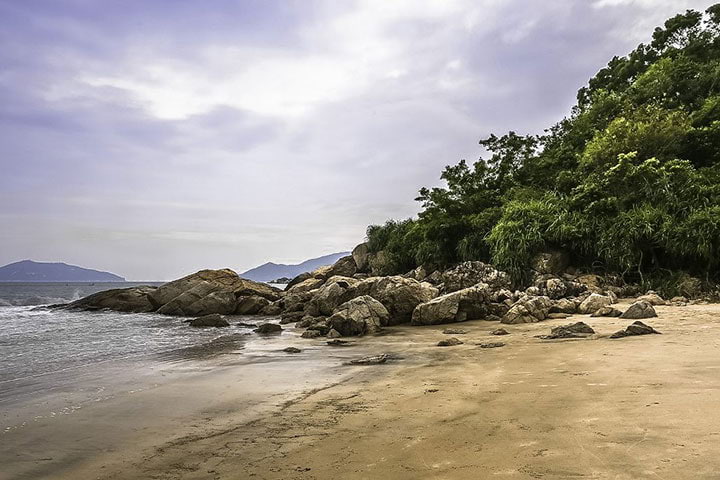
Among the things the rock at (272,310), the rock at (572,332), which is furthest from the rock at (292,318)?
the rock at (572,332)

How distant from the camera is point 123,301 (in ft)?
84.3

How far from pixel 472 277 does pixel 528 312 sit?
6.18 meters

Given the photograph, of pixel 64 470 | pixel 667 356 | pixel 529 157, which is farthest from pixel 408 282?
pixel 529 157

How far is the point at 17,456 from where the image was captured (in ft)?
12.3

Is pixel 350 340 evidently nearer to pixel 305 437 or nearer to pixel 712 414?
pixel 305 437

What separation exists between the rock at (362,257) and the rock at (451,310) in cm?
1748

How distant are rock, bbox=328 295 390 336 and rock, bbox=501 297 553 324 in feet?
10.8

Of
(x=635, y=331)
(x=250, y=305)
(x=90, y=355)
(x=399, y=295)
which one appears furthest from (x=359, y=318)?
(x=250, y=305)

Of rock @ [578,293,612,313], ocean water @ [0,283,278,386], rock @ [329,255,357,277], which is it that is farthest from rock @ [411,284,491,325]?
rock @ [329,255,357,277]

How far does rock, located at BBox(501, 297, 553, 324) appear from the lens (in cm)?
1127

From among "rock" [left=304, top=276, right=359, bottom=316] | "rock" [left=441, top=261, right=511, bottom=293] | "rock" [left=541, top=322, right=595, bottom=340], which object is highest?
"rock" [left=441, top=261, right=511, bottom=293]

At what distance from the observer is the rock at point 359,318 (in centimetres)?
1171

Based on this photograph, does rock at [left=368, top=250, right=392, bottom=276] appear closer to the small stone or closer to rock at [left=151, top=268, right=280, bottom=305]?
rock at [left=151, top=268, right=280, bottom=305]

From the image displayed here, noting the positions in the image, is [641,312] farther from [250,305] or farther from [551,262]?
[250,305]
